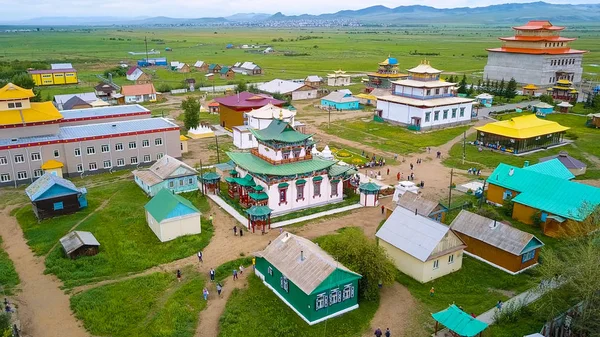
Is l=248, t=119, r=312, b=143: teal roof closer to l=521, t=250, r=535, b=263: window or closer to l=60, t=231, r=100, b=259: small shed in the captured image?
l=60, t=231, r=100, b=259: small shed

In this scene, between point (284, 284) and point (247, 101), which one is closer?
point (284, 284)

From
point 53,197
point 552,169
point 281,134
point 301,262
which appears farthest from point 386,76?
point 301,262

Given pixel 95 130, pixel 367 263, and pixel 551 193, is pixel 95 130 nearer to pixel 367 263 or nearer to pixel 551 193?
pixel 367 263

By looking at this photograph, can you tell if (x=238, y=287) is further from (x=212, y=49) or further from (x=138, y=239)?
(x=212, y=49)

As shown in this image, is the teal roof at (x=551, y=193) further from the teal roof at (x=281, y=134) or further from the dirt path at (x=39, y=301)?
the dirt path at (x=39, y=301)

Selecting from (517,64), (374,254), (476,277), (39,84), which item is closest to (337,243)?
(374,254)

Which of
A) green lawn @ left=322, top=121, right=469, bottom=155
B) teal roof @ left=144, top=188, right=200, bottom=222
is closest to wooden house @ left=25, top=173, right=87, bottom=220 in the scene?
teal roof @ left=144, top=188, right=200, bottom=222
